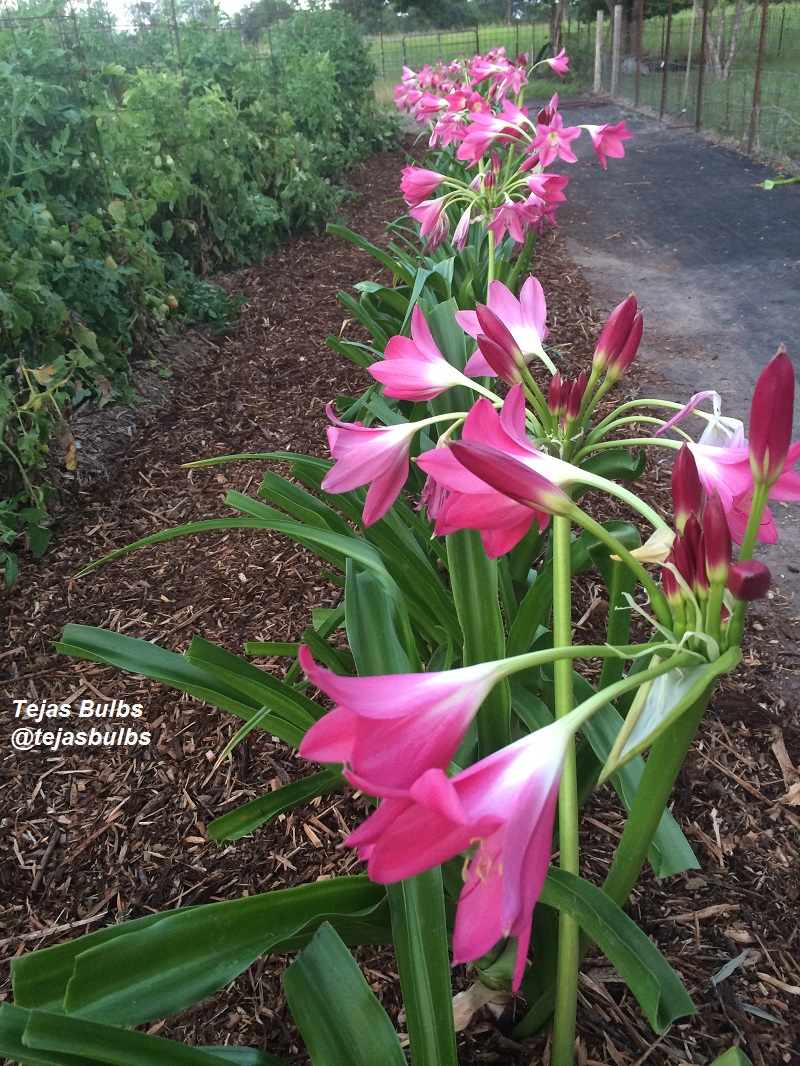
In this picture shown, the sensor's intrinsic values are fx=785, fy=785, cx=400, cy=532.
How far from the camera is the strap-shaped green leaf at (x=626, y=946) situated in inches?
24.9

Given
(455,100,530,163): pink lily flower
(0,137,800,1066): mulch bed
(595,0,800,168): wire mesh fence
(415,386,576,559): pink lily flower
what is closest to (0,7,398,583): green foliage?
(0,137,800,1066): mulch bed

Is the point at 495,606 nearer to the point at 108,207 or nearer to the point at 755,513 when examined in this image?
the point at 755,513

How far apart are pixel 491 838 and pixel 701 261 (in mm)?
5229

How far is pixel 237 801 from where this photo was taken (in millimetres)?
1511

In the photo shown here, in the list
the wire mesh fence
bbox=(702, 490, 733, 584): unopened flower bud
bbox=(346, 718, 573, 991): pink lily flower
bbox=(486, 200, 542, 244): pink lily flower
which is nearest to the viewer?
bbox=(346, 718, 573, 991): pink lily flower

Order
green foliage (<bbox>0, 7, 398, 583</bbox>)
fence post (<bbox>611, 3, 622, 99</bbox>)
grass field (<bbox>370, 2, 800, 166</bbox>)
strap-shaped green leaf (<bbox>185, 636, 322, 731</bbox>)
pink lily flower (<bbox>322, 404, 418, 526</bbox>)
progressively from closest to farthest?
pink lily flower (<bbox>322, 404, 418, 526</bbox>) → strap-shaped green leaf (<bbox>185, 636, 322, 731</bbox>) → green foliage (<bbox>0, 7, 398, 583</bbox>) → grass field (<bbox>370, 2, 800, 166</bbox>) → fence post (<bbox>611, 3, 622, 99</bbox>)

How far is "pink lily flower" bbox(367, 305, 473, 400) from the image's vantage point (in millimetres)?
952

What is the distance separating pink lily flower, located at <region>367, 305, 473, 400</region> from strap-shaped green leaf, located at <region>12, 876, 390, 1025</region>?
573 mm

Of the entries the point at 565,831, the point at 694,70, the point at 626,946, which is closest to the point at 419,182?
the point at 565,831

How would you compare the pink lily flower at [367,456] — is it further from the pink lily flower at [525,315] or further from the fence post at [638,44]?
the fence post at [638,44]

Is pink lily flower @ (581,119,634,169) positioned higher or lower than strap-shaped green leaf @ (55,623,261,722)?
higher

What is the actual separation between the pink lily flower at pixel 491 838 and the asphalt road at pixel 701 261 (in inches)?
72.2

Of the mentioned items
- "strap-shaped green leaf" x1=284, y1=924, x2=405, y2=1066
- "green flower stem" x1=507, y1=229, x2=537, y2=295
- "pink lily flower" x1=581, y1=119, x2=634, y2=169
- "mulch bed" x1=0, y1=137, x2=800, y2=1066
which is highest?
"pink lily flower" x1=581, y1=119, x2=634, y2=169

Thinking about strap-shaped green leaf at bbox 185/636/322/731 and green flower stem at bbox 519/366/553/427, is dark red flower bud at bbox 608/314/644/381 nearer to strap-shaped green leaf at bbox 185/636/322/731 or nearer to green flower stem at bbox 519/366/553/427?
green flower stem at bbox 519/366/553/427
